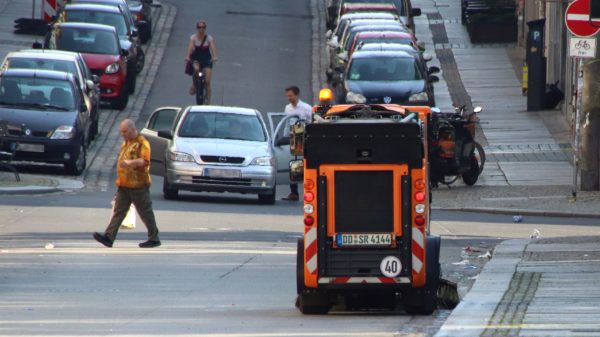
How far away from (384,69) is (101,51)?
6.41 meters

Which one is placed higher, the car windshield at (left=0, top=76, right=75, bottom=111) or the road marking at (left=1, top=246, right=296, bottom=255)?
the road marking at (left=1, top=246, right=296, bottom=255)

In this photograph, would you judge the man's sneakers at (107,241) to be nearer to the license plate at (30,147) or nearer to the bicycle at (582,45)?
the bicycle at (582,45)

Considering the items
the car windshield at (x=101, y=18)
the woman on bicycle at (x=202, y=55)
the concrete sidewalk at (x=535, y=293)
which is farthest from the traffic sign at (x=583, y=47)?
the car windshield at (x=101, y=18)

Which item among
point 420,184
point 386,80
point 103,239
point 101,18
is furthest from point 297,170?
point 101,18

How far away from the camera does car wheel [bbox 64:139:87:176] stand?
2759 centimetres

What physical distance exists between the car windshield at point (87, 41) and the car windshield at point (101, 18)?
3182 millimetres

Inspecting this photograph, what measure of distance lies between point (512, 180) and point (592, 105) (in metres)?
2.84

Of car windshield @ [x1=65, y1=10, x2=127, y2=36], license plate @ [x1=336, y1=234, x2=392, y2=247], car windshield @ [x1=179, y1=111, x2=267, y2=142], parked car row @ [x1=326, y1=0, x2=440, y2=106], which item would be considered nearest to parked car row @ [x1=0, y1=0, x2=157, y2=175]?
car windshield @ [x1=65, y1=10, x2=127, y2=36]

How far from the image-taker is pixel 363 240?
1414 centimetres

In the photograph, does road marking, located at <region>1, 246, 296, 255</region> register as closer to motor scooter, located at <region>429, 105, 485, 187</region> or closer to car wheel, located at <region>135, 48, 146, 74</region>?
motor scooter, located at <region>429, 105, 485, 187</region>

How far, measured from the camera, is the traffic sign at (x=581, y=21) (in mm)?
23391

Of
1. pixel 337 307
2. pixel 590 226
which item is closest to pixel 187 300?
pixel 337 307

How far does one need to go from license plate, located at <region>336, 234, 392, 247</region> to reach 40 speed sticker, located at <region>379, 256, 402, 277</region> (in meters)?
0.14

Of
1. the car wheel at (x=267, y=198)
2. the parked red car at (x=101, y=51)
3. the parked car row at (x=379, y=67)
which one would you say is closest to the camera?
the car wheel at (x=267, y=198)
